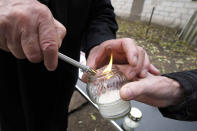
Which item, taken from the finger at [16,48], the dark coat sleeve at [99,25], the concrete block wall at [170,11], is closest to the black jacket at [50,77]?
the dark coat sleeve at [99,25]

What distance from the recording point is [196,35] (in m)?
3.45

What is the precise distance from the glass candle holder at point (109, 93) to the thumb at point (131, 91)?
0.04m

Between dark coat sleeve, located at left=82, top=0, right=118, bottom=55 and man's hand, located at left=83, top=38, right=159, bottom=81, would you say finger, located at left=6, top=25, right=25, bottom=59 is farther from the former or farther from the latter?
dark coat sleeve, located at left=82, top=0, right=118, bottom=55

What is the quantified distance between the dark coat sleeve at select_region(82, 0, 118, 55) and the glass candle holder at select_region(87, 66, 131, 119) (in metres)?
0.36

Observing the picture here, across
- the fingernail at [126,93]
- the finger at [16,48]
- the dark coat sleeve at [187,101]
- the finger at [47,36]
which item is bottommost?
the dark coat sleeve at [187,101]

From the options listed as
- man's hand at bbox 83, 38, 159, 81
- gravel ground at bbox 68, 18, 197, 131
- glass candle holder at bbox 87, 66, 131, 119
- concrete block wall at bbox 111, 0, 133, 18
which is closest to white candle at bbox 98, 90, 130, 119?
glass candle holder at bbox 87, 66, 131, 119

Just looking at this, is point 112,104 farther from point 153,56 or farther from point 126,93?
point 153,56

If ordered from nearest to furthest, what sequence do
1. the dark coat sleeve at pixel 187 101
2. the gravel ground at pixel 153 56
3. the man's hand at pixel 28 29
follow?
the man's hand at pixel 28 29 < the dark coat sleeve at pixel 187 101 < the gravel ground at pixel 153 56

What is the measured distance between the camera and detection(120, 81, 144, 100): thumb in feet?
1.72

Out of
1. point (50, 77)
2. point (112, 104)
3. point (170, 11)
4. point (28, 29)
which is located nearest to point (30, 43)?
point (28, 29)

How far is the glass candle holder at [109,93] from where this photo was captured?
1.81 feet

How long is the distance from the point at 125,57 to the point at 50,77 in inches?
18.3

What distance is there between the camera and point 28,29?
361 mm

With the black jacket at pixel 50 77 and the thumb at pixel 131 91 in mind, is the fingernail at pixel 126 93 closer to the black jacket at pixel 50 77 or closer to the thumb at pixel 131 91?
the thumb at pixel 131 91
